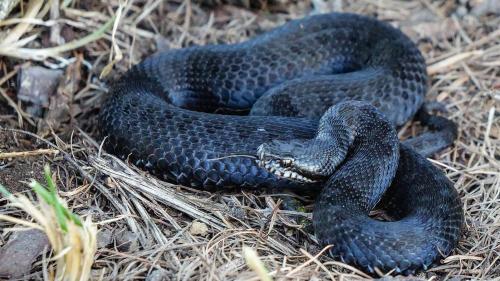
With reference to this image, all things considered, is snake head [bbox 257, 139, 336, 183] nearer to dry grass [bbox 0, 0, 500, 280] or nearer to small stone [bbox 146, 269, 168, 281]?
dry grass [bbox 0, 0, 500, 280]

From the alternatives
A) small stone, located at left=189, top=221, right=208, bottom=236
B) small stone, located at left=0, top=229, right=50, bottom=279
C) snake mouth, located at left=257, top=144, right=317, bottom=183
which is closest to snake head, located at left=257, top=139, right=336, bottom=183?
snake mouth, located at left=257, top=144, right=317, bottom=183

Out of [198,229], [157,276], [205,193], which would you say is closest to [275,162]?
[205,193]

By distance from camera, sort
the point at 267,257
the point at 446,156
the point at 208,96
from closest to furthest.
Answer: the point at 267,257 → the point at 446,156 → the point at 208,96

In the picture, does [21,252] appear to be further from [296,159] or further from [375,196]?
[375,196]

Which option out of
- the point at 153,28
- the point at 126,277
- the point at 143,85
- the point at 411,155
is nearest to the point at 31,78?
the point at 143,85

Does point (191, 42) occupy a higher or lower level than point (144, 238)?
higher

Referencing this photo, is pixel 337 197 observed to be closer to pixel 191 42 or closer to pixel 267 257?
pixel 267 257
